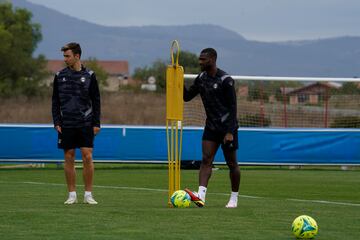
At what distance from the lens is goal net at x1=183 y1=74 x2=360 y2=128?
98.0 feet

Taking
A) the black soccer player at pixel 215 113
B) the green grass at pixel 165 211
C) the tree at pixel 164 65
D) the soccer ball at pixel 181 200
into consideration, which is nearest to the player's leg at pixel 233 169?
the black soccer player at pixel 215 113

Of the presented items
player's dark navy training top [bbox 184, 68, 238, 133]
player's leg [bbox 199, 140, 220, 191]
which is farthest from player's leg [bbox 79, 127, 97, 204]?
player's dark navy training top [bbox 184, 68, 238, 133]

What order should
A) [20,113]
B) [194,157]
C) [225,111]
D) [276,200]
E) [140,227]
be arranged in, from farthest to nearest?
[20,113], [194,157], [276,200], [225,111], [140,227]

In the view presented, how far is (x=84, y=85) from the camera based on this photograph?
14.3 metres

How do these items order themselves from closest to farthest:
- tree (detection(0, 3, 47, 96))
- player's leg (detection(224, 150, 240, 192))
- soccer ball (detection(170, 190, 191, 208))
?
1. soccer ball (detection(170, 190, 191, 208))
2. player's leg (detection(224, 150, 240, 192))
3. tree (detection(0, 3, 47, 96))

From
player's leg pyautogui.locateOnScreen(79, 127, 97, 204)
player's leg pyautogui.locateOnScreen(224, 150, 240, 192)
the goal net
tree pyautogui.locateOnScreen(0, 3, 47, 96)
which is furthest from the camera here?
tree pyautogui.locateOnScreen(0, 3, 47, 96)

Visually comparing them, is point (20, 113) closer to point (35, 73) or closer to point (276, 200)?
point (276, 200)

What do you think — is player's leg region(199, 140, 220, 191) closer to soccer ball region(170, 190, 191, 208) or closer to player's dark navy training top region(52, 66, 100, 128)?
soccer ball region(170, 190, 191, 208)

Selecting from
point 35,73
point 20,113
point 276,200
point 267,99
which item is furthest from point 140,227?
point 35,73

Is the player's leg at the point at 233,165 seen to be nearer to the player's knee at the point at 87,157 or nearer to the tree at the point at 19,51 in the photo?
the player's knee at the point at 87,157

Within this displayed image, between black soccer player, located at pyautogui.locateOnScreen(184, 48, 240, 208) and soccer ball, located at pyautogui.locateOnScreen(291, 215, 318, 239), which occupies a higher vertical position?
black soccer player, located at pyautogui.locateOnScreen(184, 48, 240, 208)

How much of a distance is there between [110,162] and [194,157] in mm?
2063

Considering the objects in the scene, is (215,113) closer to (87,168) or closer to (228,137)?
(228,137)

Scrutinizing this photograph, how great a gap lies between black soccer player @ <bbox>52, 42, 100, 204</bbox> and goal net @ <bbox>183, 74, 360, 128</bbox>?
14710 millimetres
